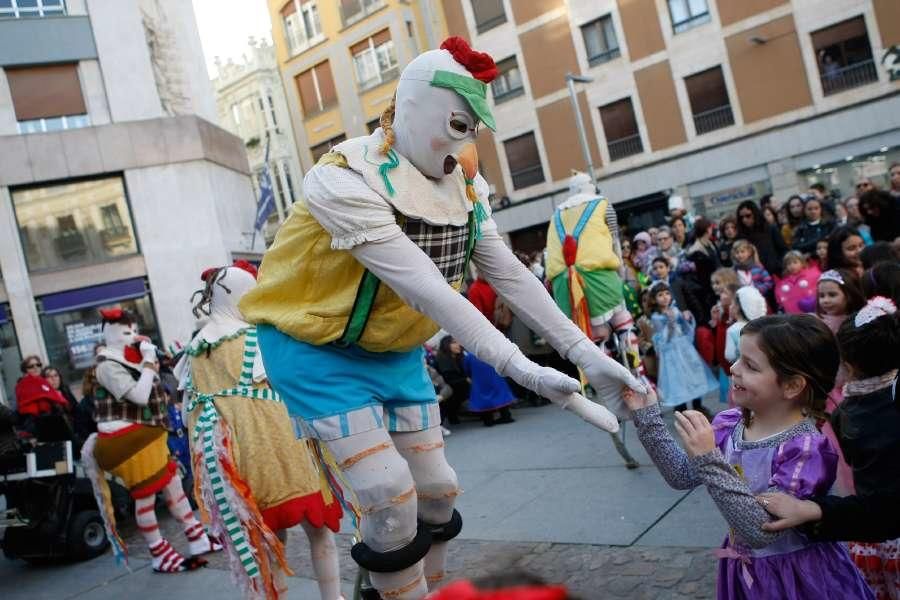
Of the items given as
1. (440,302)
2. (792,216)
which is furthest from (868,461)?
(792,216)

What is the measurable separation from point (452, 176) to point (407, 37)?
24.3 m

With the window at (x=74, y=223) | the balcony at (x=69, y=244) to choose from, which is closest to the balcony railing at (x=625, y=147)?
the window at (x=74, y=223)

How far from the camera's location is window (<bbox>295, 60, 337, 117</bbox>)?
89.8 ft

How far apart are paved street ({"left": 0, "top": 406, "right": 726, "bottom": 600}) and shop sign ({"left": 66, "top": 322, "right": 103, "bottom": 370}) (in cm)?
927

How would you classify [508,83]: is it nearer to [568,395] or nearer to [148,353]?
[148,353]

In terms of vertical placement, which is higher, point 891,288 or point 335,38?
point 335,38

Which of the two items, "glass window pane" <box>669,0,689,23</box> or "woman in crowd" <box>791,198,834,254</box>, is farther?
"glass window pane" <box>669,0,689,23</box>

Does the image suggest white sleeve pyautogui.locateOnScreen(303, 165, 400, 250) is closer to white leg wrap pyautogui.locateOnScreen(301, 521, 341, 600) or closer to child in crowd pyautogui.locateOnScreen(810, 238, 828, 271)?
white leg wrap pyautogui.locateOnScreen(301, 521, 341, 600)

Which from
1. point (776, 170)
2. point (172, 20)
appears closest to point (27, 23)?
point (172, 20)

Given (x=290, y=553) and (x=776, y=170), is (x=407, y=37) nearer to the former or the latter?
(x=776, y=170)

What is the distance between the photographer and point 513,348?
1961 mm

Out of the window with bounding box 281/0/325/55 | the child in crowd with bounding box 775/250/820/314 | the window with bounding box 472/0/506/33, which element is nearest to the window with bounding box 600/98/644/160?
the window with bounding box 472/0/506/33

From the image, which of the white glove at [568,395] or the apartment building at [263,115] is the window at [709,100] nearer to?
the apartment building at [263,115]

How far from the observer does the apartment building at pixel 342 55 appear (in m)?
25.4
